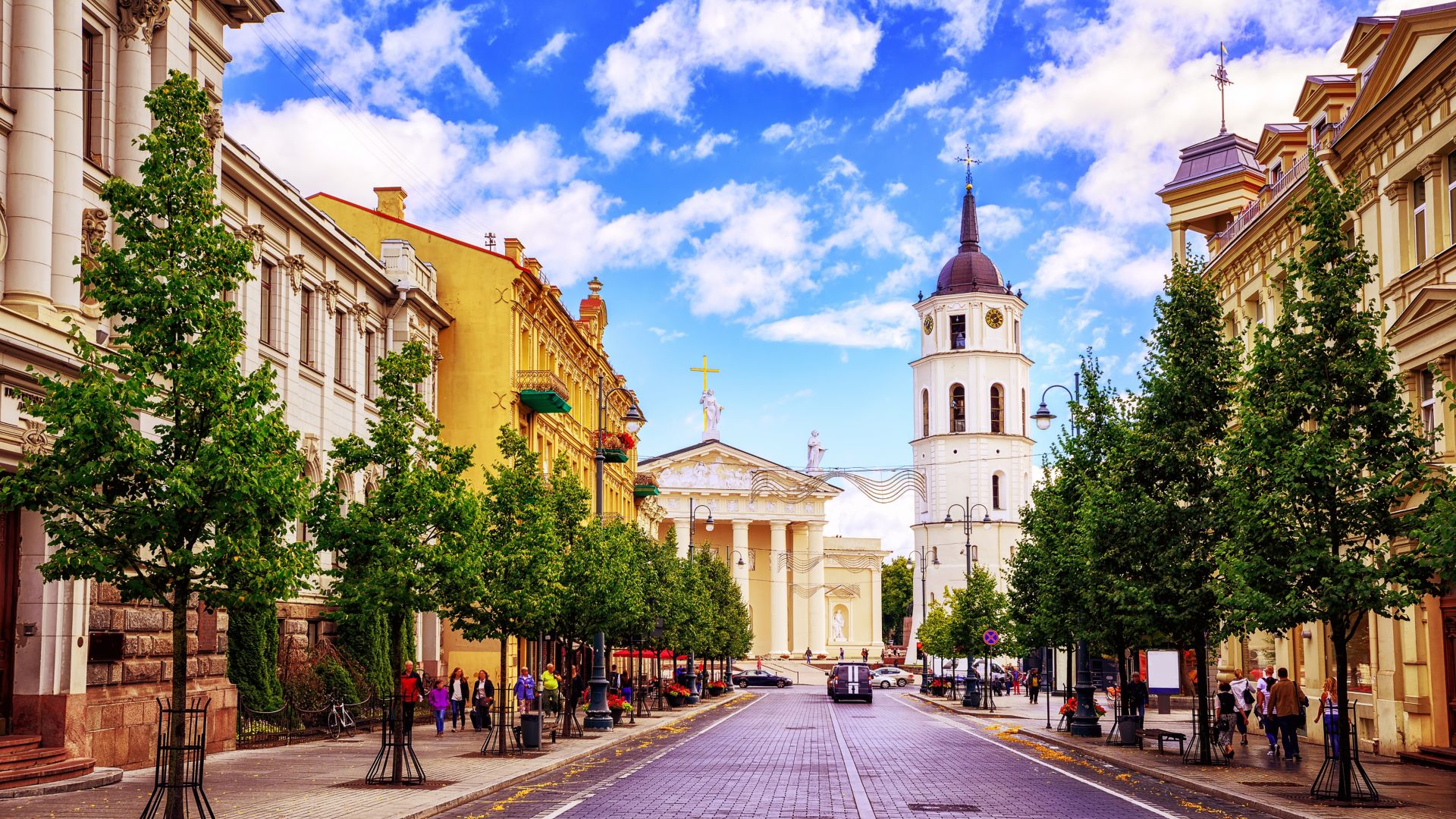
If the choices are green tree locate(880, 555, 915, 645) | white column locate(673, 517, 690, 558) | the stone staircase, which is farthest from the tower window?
the stone staircase

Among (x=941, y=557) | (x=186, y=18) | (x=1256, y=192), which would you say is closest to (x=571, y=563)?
(x=186, y=18)

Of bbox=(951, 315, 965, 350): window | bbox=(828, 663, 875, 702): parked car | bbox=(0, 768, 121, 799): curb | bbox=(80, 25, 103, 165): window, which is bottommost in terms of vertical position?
bbox=(828, 663, 875, 702): parked car

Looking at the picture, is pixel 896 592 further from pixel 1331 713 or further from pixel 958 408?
pixel 1331 713

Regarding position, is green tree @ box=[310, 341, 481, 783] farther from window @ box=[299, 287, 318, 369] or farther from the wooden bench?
the wooden bench

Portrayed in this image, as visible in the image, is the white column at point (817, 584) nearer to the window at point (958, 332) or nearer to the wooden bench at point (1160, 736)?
the window at point (958, 332)

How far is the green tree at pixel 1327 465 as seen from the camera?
64.1 feet

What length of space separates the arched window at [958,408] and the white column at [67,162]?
4118 inches

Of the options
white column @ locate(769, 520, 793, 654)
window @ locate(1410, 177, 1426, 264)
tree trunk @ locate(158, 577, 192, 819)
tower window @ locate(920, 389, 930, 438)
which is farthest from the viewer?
tower window @ locate(920, 389, 930, 438)

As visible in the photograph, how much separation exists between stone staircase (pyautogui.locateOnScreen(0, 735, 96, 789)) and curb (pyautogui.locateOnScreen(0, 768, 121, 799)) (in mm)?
134

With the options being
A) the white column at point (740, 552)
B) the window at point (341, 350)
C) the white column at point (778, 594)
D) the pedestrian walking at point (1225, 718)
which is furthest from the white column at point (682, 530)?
the pedestrian walking at point (1225, 718)

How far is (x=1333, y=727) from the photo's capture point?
26.6 metres

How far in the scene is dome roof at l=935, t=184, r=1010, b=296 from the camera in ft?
408

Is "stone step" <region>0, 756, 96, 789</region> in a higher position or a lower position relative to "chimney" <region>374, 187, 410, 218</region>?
lower

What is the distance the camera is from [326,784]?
20.1 m
